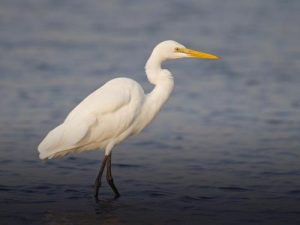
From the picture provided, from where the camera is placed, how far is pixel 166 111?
39.0ft

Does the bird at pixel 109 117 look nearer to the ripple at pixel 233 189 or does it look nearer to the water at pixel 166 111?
the water at pixel 166 111

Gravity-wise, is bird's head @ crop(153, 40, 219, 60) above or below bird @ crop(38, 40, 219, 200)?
above

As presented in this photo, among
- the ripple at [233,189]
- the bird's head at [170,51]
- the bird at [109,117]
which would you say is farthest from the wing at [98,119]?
the ripple at [233,189]

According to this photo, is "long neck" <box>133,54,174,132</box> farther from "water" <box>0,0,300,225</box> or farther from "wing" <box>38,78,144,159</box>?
"water" <box>0,0,300,225</box>

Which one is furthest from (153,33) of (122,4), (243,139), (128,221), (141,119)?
(128,221)

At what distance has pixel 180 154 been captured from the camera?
9867mm

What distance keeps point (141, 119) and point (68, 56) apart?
7.12 metres

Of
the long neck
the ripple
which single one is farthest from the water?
the long neck

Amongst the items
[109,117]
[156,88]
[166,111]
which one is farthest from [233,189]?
[166,111]

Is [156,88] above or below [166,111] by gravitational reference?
above

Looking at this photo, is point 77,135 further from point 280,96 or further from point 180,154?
point 280,96

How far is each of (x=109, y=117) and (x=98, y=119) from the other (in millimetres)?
108

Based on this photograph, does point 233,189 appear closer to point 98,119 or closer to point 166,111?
point 98,119

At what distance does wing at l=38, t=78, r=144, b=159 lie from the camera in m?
8.19
